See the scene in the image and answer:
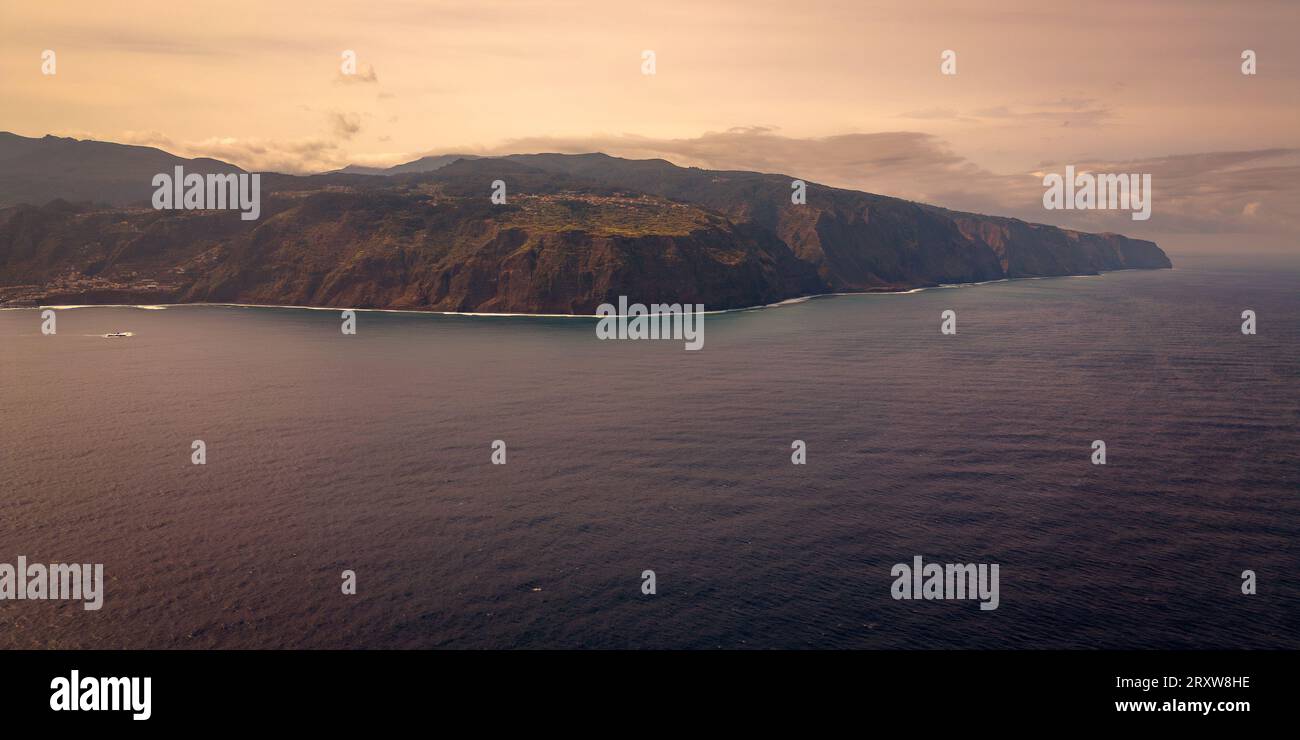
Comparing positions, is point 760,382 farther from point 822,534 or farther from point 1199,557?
point 1199,557
